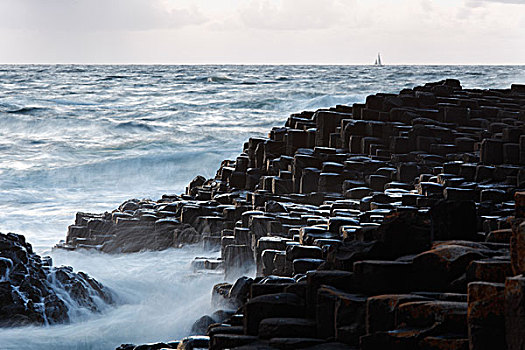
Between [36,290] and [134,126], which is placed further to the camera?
[134,126]

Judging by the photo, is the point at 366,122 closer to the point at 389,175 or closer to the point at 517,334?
the point at 389,175

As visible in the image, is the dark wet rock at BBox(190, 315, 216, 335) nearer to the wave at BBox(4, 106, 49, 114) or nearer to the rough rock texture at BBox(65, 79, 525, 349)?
the rough rock texture at BBox(65, 79, 525, 349)

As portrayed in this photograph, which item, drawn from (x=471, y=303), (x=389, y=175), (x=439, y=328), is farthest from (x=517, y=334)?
(x=389, y=175)

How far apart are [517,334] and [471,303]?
244mm

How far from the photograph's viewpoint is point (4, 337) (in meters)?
6.25

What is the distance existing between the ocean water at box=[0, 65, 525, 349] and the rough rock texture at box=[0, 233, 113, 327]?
6.1 inches

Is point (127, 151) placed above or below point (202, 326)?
below

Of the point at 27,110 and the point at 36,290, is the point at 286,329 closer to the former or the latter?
the point at 36,290

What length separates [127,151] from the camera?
24016mm

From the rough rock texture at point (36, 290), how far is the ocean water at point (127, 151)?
0.51ft

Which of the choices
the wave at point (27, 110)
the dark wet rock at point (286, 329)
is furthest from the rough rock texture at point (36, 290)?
the wave at point (27, 110)

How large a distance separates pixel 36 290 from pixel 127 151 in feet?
56.7

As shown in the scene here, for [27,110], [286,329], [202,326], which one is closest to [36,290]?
[202,326]

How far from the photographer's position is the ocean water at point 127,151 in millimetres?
7184
